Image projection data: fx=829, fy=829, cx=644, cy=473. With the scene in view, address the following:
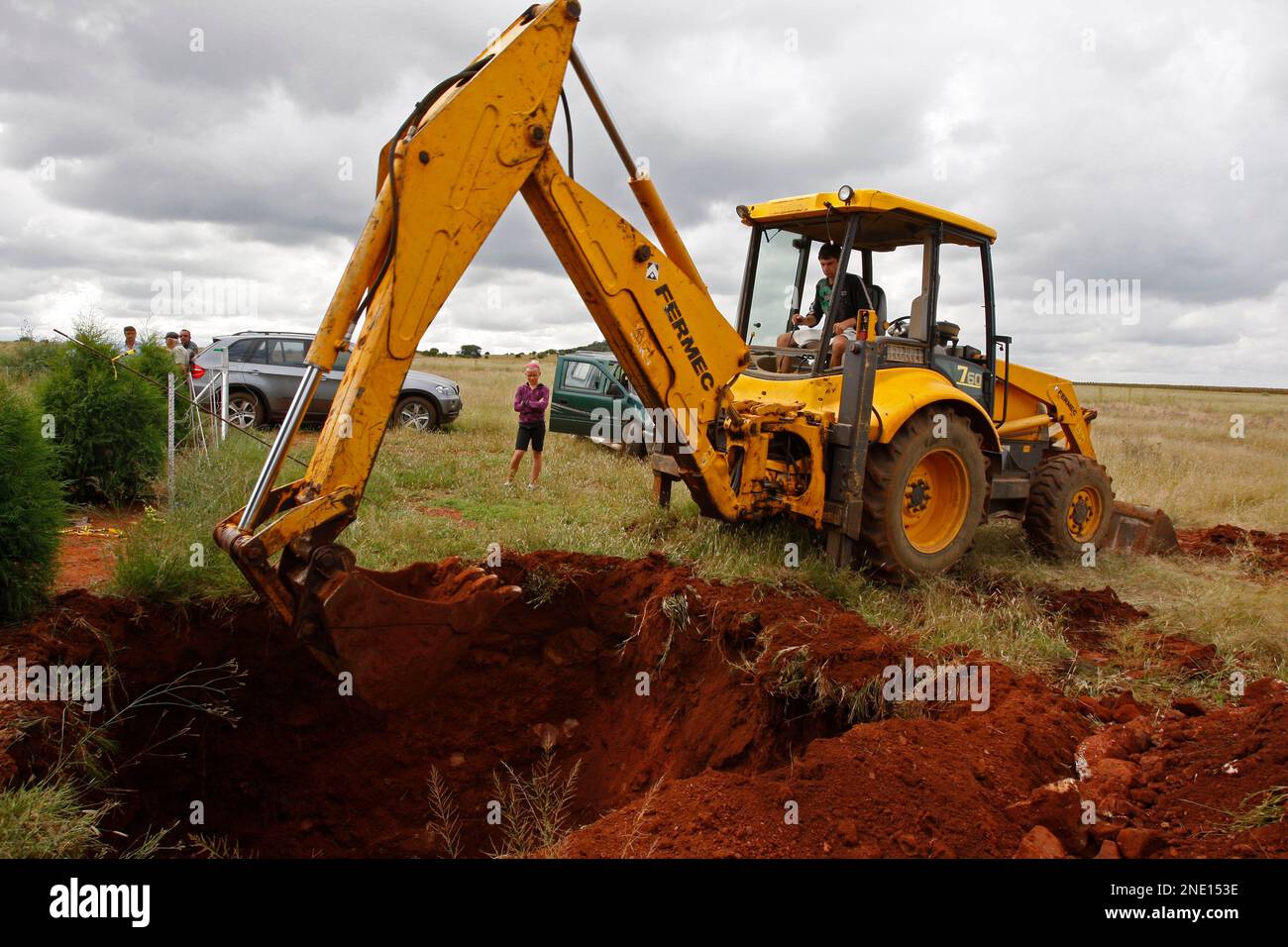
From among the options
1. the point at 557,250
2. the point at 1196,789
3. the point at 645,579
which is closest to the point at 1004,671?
the point at 1196,789

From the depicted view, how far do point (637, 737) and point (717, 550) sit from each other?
1.79m

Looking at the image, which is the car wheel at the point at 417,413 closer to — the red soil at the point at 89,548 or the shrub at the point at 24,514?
the red soil at the point at 89,548

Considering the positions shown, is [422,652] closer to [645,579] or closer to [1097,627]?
[645,579]

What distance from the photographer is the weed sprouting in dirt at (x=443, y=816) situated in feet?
14.4

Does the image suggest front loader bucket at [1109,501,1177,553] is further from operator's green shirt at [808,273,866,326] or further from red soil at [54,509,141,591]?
red soil at [54,509,141,591]

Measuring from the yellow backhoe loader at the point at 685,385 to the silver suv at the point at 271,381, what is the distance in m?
9.21

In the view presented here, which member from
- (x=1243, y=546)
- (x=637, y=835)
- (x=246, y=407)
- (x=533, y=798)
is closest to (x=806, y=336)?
(x=533, y=798)

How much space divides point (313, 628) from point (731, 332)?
3212 mm

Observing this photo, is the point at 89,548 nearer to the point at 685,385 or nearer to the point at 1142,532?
the point at 685,385

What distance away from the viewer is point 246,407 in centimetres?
1420

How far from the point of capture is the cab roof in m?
6.12

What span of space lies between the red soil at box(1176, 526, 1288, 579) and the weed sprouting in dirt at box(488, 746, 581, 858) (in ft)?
23.4

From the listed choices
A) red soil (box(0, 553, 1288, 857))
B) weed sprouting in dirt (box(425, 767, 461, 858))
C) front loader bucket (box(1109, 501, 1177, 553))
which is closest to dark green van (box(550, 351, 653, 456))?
front loader bucket (box(1109, 501, 1177, 553))
